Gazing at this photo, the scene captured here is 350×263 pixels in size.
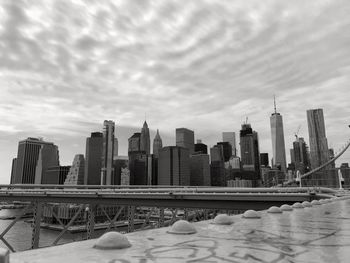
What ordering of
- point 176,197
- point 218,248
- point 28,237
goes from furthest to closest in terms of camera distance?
point 28,237
point 176,197
point 218,248

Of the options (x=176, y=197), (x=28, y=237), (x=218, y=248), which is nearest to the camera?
(x=218, y=248)

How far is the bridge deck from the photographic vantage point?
424 centimetres

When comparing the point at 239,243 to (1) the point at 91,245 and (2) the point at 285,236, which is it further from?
(1) the point at 91,245

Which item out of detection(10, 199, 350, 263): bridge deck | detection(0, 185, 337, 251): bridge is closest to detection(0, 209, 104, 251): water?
detection(0, 185, 337, 251): bridge

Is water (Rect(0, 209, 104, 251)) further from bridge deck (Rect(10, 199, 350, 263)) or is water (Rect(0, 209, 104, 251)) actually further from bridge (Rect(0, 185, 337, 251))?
bridge deck (Rect(10, 199, 350, 263))

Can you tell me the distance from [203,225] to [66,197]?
43.6 metres

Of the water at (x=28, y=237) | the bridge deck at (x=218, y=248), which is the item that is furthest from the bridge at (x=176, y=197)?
the water at (x=28, y=237)

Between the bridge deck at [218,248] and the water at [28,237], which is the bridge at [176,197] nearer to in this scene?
the bridge deck at [218,248]

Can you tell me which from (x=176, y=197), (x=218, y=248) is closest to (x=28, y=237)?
(x=176, y=197)

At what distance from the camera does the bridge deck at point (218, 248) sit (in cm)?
424

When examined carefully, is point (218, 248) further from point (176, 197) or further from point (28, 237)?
point (28, 237)

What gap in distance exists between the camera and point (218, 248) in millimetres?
5113

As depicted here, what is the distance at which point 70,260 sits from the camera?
394cm

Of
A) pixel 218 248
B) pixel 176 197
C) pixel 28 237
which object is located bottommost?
pixel 28 237
